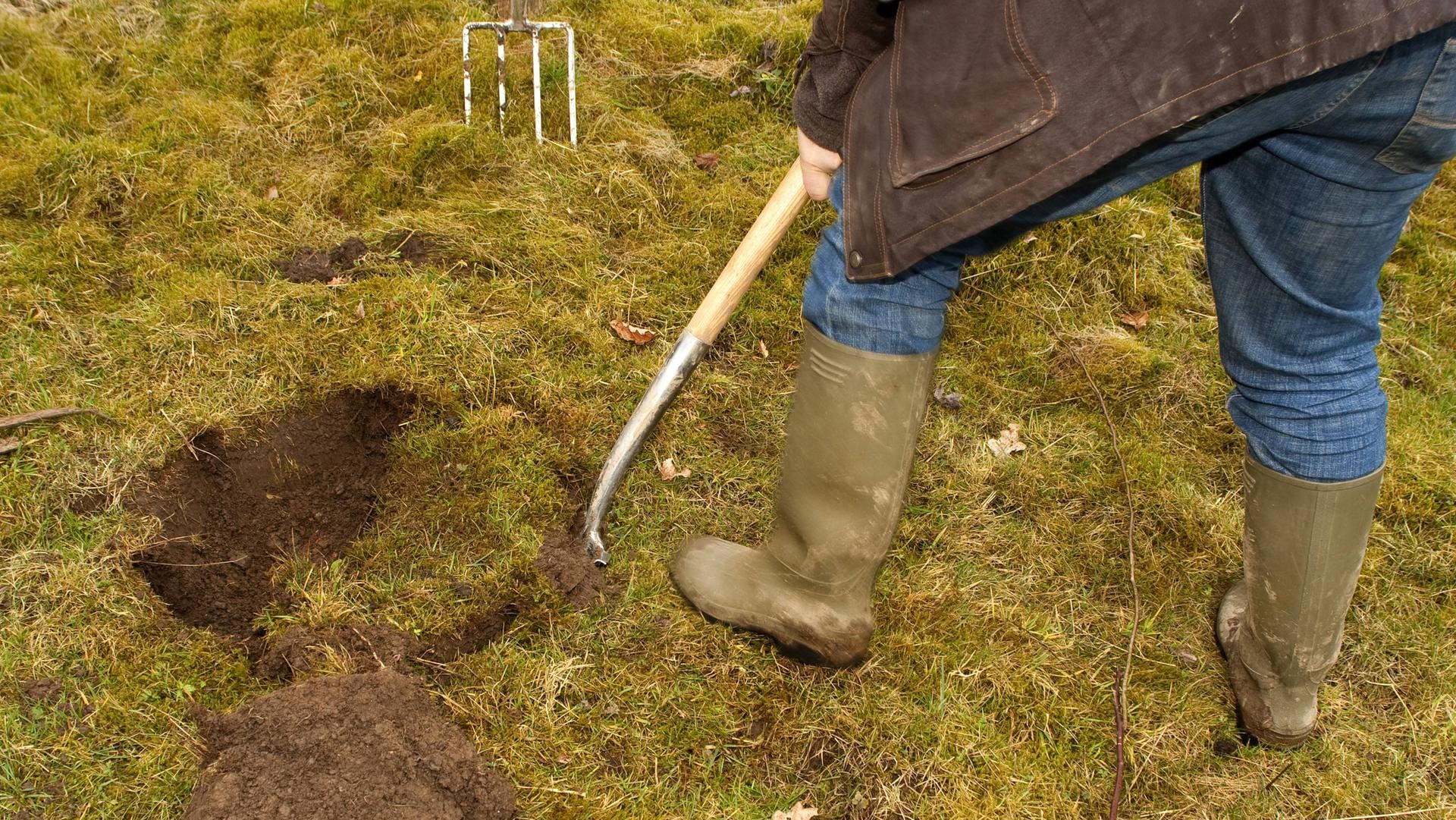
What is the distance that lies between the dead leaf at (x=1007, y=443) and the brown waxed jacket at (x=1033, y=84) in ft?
5.30

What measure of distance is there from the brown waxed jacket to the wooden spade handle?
0.86 meters

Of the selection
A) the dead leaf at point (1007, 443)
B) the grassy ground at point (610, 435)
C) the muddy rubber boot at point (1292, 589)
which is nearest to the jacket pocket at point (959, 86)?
the muddy rubber boot at point (1292, 589)

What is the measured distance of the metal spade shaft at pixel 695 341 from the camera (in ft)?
8.66

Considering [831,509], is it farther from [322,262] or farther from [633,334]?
[322,262]

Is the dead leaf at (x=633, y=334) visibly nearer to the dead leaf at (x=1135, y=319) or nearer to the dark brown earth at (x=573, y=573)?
the dark brown earth at (x=573, y=573)

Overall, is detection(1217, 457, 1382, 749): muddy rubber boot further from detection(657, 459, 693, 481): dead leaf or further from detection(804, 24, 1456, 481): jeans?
detection(657, 459, 693, 481): dead leaf

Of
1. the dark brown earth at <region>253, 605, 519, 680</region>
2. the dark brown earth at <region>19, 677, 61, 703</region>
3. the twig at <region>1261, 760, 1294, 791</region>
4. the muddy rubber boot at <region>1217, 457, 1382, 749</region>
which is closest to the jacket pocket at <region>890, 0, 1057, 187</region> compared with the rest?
the muddy rubber boot at <region>1217, 457, 1382, 749</region>

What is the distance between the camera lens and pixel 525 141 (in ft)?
12.8

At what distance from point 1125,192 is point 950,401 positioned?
1.66 m

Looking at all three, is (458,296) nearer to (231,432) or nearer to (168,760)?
(231,432)

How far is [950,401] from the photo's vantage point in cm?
335

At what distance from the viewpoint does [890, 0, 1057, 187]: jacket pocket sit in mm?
1484

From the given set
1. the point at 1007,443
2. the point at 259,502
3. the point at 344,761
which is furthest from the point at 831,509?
the point at 259,502

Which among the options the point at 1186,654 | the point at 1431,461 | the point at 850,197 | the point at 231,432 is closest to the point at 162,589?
the point at 231,432
